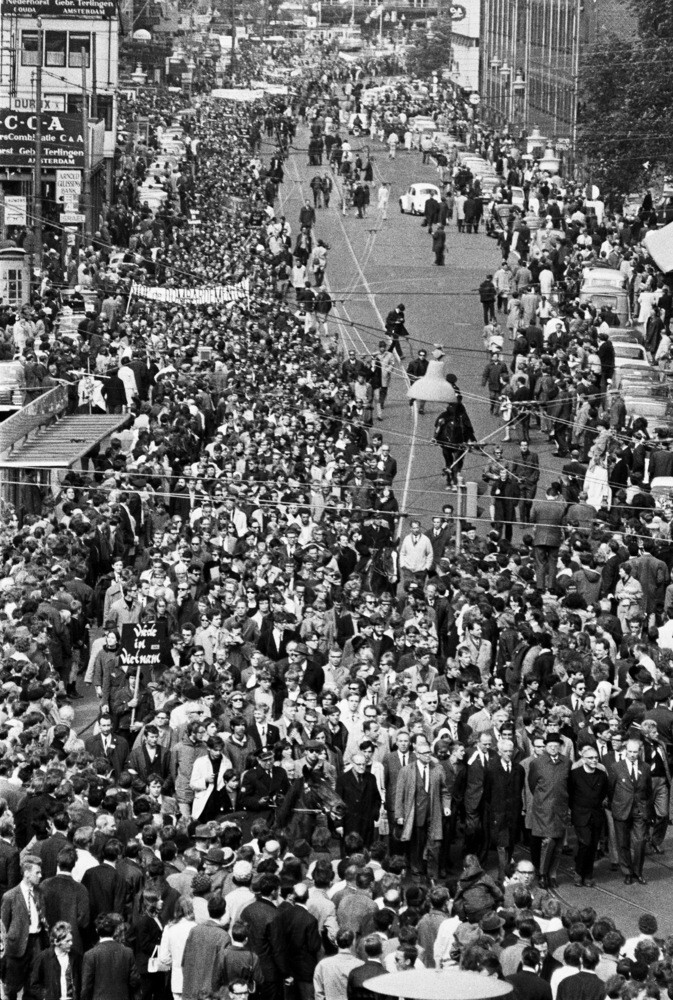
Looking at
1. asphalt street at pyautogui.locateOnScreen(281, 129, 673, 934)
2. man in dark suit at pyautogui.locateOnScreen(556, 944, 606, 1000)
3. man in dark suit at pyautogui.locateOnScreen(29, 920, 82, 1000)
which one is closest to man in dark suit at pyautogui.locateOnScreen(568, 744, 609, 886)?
asphalt street at pyautogui.locateOnScreen(281, 129, 673, 934)

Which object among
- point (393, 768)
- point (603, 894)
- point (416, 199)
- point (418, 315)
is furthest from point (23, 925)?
point (416, 199)

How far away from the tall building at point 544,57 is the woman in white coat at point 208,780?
60.4m

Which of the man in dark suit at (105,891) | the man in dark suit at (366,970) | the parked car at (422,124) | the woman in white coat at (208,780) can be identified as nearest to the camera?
the man in dark suit at (366,970)

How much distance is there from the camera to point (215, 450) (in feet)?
118

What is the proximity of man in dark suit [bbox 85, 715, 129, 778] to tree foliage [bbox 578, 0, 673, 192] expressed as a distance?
49201 mm

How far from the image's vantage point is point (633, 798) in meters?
21.7

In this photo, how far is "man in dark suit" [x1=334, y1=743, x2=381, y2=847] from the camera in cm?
2103

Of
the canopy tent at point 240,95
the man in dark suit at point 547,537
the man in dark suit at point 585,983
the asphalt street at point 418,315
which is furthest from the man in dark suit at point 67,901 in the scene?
the canopy tent at point 240,95

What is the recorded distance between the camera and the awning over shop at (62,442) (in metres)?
33.8

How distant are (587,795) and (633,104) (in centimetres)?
5194

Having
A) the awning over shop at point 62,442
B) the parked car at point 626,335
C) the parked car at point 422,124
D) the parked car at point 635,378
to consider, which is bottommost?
the awning over shop at point 62,442

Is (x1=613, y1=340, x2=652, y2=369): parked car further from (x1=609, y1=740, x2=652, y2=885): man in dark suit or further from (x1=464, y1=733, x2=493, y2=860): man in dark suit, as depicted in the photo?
(x1=464, y1=733, x2=493, y2=860): man in dark suit

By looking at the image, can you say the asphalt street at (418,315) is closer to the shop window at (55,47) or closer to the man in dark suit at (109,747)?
the man in dark suit at (109,747)

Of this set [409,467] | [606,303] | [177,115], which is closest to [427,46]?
[177,115]
